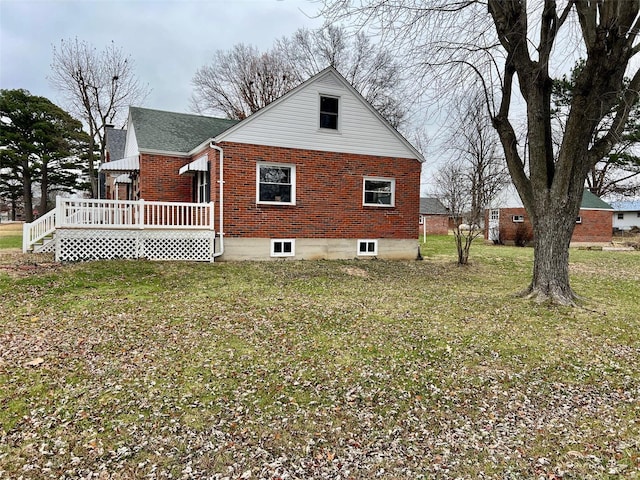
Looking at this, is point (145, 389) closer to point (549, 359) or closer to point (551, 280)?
point (549, 359)

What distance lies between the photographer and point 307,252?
12938 millimetres

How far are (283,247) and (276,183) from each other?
6.84 feet

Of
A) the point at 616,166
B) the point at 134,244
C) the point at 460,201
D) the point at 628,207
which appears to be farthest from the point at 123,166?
the point at 628,207

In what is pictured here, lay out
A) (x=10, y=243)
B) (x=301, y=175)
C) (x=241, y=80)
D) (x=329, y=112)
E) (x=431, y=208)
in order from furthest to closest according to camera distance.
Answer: (x=431, y=208) < (x=241, y=80) < (x=10, y=243) < (x=329, y=112) < (x=301, y=175)

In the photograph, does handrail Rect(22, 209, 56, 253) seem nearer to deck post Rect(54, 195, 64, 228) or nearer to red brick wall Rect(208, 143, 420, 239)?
deck post Rect(54, 195, 64, 228)

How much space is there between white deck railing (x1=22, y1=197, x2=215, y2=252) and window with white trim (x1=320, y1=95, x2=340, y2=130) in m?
4.74

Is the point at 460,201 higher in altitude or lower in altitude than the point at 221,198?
higher

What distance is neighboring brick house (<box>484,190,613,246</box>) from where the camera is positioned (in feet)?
88.4

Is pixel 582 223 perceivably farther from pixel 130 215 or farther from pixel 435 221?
pixel 130 215

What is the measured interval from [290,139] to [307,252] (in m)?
3.72

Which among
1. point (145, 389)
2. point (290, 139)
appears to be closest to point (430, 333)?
point (145, 389)

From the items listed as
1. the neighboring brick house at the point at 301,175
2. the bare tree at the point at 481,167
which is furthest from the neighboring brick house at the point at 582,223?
the neighboring brick house at the point at 301,175

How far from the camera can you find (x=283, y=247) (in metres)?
12.7

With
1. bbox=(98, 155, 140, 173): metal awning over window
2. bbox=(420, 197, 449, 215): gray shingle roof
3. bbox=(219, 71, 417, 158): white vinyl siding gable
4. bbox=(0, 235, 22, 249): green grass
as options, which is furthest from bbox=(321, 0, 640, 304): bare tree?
bbox=(420, 197, 449, 215): gray shingle roof
